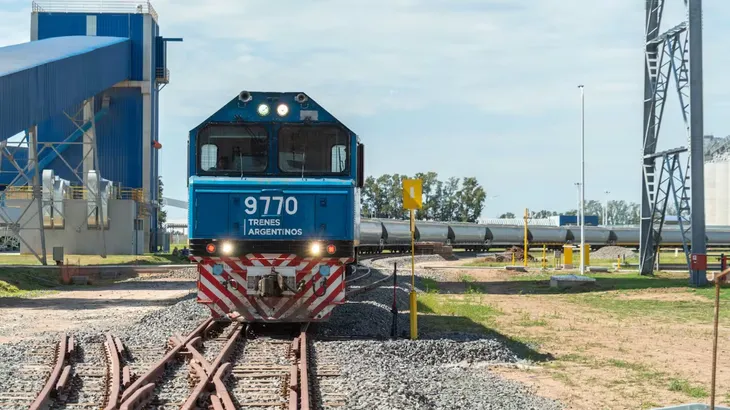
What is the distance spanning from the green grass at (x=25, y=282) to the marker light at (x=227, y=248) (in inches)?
571

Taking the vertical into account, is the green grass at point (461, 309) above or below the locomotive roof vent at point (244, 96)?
below

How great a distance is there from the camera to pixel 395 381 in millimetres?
9352

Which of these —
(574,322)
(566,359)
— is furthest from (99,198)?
(566,359)

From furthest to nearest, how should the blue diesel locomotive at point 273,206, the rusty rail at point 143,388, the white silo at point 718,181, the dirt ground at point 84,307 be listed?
1. the white silo at point 718,181
2. the dirt ground at point 84,307
3. the blue diesel locomotive at point 273,206
4. the rusty rail at point 143,388

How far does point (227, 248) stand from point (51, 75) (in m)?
24.0

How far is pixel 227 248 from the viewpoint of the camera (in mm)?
13023

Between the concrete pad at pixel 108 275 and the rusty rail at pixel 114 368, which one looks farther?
the concrete pad at pixel 108 275

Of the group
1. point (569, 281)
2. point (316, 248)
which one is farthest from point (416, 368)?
point (569, 281)

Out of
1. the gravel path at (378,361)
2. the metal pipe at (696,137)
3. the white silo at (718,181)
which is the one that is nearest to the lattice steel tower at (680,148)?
the metal pipe at (696,137)

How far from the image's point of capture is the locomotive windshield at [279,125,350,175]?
1347cm

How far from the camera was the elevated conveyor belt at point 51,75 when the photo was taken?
28.5m

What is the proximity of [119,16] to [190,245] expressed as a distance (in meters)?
46.6

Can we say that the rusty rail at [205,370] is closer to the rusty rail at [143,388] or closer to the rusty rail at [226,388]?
the rusty rail at [226,388]

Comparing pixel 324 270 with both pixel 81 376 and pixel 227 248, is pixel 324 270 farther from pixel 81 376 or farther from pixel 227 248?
pixel 81 376
